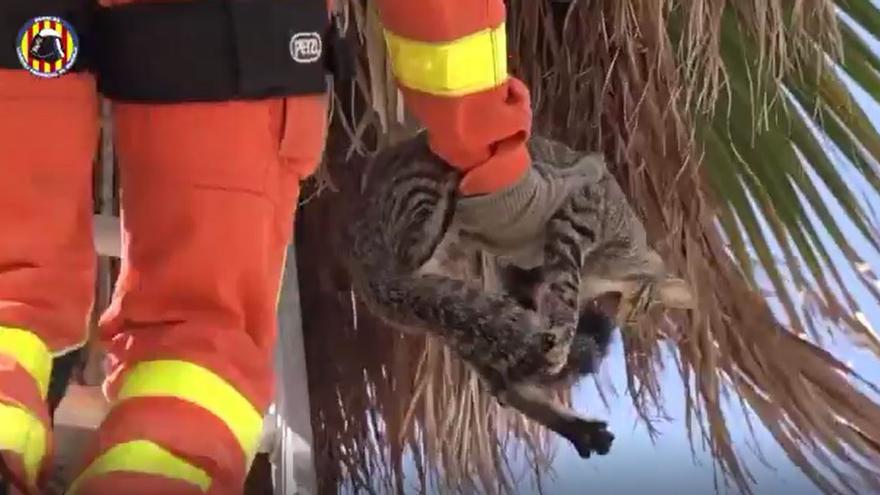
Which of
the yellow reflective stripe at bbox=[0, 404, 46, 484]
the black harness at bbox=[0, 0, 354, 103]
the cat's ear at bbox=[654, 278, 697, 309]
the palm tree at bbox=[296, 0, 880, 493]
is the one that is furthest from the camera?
the palm tree at bbox=[296, 0, 880, 493]

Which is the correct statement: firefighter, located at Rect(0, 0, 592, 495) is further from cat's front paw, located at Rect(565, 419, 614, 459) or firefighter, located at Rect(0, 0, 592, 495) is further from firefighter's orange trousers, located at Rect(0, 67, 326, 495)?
cat's front paw, located at Rect(565, 419, 614, 459)

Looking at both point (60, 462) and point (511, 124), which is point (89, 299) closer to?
point (60, 462)

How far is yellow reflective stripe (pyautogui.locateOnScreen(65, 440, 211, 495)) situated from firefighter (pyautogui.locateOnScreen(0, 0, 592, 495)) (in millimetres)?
20

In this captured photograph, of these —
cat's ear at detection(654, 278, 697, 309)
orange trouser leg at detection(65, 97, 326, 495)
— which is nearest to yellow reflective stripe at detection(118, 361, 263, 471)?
orange trouser leg at detection(65, 97, 326, 495)

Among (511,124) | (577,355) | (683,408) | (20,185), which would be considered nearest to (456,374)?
(683,408)

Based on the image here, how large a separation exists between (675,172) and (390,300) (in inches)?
17.6

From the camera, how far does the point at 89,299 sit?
0.79 meters

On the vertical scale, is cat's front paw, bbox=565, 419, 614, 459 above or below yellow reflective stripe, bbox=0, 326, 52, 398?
below

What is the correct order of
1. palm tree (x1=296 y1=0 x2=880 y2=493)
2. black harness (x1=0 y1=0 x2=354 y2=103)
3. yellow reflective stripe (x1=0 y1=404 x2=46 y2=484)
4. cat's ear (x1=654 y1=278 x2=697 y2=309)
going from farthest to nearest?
palm tree (x1=296 y1=0 x2=880 y2=493)
cat's ear (x1=654 y1=278 x2=697 y2=309)
black harness (x1=0 y1=0 x2=354 y2=103)
yellow reflective stripe (x1=0 y1=404 x2=46 y2=484)

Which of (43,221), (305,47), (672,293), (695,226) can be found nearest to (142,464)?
(43,221)

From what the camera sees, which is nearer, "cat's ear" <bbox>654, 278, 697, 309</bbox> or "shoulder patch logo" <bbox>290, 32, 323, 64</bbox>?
"shoulder patch logo" <bbox>290, 32, 323, 64</bbox>

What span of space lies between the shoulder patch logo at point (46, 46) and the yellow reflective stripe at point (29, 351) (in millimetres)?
153

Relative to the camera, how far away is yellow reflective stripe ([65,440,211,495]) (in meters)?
0.68

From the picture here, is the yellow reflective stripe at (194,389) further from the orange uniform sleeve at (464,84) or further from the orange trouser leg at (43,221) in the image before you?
the orange uniform sleeve at (464,84)
